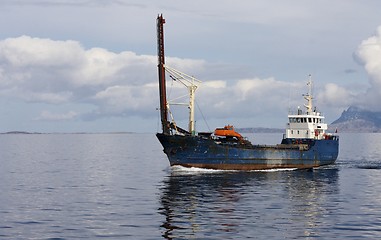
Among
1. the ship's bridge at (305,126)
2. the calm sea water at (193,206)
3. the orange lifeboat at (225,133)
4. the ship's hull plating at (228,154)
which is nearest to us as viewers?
the calm sea water at (193,206)

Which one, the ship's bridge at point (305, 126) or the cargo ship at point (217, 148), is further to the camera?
the ship's bridge at point (305, 126)

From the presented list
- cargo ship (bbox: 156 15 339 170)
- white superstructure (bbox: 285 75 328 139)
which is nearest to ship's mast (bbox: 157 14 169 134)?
cargo ship (bbox: 156 15 339 170)

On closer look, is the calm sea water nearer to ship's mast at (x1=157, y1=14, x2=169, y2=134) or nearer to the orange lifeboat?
the orange lifeboat

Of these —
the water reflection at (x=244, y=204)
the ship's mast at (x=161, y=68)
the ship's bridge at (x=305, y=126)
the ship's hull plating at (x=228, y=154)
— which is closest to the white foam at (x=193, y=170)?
the ship's hull plating at (x=228, y=154)

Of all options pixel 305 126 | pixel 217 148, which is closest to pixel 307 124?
pixel 305 126

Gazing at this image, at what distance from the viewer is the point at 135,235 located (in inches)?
1185

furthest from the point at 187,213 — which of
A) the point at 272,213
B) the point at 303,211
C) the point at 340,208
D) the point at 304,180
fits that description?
the point at 304,180

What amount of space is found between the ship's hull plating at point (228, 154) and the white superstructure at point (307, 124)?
4816 millimetres

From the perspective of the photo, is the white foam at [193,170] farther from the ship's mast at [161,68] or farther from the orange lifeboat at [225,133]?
the ship's mast at [161,68]

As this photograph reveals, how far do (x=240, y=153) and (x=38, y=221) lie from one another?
36.6 m

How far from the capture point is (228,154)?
66375 mm

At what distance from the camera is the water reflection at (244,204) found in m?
31.4

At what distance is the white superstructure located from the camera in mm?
77250

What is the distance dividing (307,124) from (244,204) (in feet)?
126
